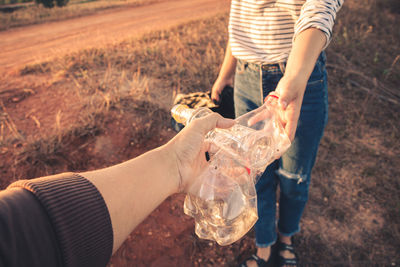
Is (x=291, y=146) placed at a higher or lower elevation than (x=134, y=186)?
lower

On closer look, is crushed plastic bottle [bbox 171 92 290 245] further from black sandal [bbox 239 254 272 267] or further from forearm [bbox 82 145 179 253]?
black sandal [bbox 239 254 272 267]

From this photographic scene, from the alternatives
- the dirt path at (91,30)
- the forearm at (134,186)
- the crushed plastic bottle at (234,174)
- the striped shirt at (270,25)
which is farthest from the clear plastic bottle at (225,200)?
the dirt path at (91,30)

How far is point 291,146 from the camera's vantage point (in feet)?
5.35

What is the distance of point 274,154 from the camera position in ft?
4.71

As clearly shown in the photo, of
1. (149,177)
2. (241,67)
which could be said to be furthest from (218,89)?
(149,177)

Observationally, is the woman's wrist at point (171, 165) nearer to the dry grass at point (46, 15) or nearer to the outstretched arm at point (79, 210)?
the outstretched arm at point (79, 210)

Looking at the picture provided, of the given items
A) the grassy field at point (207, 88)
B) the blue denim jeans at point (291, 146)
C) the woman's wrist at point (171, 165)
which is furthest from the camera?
the grassy field at point (207, 88)

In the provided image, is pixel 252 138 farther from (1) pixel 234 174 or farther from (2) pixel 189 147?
(2) pixel 189 147

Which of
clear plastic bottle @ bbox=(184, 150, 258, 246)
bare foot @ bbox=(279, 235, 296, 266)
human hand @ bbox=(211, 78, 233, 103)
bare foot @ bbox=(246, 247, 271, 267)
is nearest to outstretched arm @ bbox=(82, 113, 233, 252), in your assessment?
clear plastic bottle @ bbox=(184, 150, 258, 246)

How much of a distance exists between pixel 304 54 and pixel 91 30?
7.90m

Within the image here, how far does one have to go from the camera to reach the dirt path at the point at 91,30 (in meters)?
5.76

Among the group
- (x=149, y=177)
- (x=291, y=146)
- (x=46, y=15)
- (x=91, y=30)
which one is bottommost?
(x=291, y=146)

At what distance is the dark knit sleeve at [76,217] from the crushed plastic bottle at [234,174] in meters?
0.55

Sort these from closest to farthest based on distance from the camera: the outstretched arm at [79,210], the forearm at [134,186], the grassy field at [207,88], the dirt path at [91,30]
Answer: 1. the outstretched arm at [79,210]
2. the forearm at [134,186]
3. the grassy field at [207,88]
4. the dirt path at [91,30]
